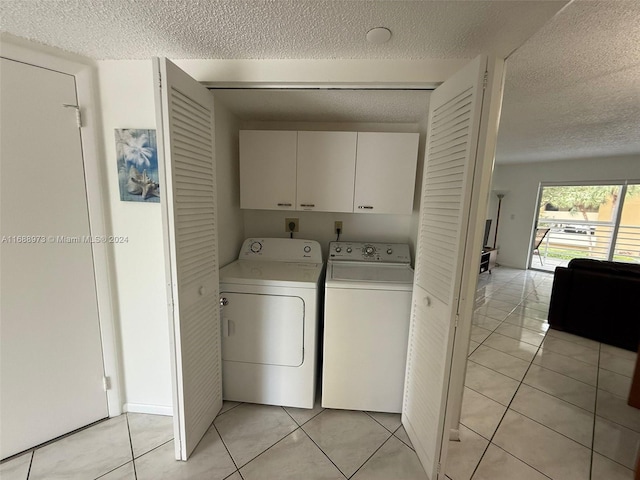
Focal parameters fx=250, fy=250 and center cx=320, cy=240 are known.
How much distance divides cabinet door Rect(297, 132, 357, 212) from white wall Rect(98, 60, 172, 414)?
3.30ft

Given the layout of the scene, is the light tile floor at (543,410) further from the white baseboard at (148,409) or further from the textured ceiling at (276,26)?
the textured ceiling at (276,26)

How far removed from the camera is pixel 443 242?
126 centimetres

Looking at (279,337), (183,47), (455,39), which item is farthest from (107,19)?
(279,337)

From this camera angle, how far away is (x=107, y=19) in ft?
3.58

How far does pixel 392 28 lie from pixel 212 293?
166 centimetres

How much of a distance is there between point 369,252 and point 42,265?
2109 mm

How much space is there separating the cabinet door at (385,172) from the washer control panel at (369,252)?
33 centimetres

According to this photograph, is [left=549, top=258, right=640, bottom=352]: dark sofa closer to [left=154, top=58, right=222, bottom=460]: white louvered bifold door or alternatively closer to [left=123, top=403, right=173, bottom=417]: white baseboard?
[left=154, top=58, right=222, bottom=460]: white louvered bifold door

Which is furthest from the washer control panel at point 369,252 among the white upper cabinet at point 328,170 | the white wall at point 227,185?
the white wall at point 227,185

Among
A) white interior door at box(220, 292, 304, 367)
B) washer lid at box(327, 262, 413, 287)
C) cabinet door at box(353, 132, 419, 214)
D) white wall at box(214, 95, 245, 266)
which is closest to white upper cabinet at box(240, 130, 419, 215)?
cabinet door at box(353, 132, 419, 214)

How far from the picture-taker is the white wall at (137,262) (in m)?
1.45

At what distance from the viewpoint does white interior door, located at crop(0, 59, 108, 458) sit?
4.15ft

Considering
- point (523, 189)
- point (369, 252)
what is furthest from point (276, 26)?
point (523, 189)

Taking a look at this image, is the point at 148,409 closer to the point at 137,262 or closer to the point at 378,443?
the point at 137,262
